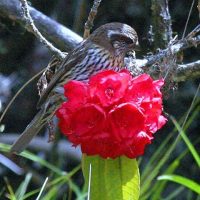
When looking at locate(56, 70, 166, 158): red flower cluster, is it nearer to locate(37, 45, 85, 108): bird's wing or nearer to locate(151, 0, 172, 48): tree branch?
locate(37, 45, 85, 108): bird's wing

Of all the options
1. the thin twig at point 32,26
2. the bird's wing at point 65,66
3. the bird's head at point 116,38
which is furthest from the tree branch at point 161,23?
the thin twig at point 32,26

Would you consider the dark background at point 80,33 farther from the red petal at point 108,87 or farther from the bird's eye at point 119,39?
the red petal at point 108,87

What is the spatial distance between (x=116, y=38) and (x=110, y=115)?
1185 millimetres

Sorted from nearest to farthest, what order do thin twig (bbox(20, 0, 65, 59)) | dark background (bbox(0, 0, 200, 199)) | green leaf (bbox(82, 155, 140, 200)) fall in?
green leaf (bbox(82, 155, 140, 200)) < thin twig (bbox(20, 0, 65, 59)) < dark background (bbox(0, 0, 200, 199))

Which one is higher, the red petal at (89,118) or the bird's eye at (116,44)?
the red petal at (89,118)

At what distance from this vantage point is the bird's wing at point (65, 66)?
3252mm

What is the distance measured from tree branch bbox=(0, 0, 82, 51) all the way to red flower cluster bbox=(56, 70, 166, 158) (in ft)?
4.24

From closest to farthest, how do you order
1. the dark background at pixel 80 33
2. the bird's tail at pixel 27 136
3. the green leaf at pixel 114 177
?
1. the green leaf at pixel 114 177
2. the bird's tail at pixel 27 136
3. the dark background at pixel 80 33

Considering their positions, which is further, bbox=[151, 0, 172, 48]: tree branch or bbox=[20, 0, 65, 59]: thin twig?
bbox=[151, 0, 172, 48]: tree branch

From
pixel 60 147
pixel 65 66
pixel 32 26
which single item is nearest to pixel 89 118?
pixel 32 26

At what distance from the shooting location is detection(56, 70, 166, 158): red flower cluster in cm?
227

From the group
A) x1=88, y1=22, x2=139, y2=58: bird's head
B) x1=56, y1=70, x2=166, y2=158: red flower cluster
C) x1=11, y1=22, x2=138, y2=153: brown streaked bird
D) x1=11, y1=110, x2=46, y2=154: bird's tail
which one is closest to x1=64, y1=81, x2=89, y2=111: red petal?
x1=56, y1=70, x2=166, y2=158: red flower cluster

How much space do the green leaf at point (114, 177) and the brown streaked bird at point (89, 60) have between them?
77 centimetres

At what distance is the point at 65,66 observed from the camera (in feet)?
11.0
